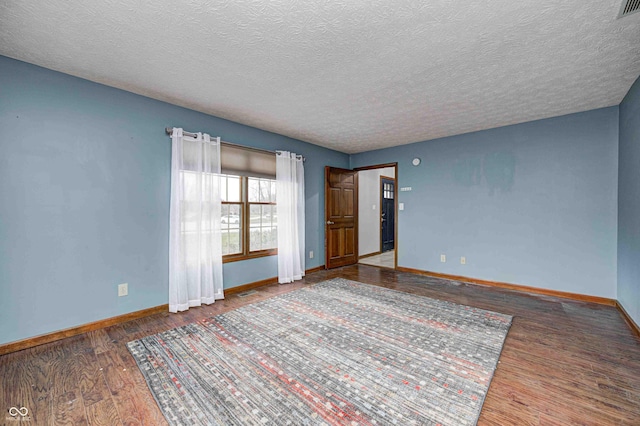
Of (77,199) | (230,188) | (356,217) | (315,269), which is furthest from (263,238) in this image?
(356,217)

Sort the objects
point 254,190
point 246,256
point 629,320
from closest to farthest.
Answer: point 629,320 → point 246,256 → point 254,190

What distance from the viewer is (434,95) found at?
2.89 meters

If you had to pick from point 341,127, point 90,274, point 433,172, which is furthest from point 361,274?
point 90,274

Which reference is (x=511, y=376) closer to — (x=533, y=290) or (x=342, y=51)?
(x=533, y=290)

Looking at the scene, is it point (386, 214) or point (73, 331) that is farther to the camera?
point (386, 214)

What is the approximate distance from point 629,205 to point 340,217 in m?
3.98

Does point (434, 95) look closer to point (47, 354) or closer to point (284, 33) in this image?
point (284, 33)

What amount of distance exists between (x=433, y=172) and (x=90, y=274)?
5084 millimetres

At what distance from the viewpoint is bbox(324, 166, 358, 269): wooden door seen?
5.28 meters

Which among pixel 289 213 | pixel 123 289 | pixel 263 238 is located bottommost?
pixel 123 289

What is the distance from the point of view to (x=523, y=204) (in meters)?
3.87

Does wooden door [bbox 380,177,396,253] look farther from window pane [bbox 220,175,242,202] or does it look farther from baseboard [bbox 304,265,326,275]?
window pane [bbox 220,175,242,202]

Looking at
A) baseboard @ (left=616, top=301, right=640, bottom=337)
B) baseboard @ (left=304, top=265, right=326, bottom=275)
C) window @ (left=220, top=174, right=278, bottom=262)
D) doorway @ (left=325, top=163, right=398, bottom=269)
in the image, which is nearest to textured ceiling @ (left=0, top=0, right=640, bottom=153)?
window @ (left=220, top=174, right=278, bottom=262)

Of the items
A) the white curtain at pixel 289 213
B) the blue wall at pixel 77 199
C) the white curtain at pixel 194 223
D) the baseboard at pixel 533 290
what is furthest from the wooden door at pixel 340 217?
the blue wall at pixel 77 199
